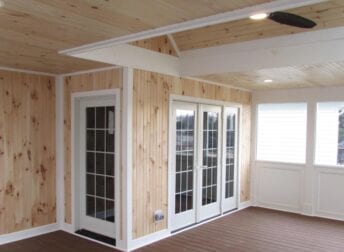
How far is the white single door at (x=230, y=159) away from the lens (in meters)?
5.91

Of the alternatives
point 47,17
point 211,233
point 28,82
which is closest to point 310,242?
point 211,233

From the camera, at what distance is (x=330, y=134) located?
5.83m

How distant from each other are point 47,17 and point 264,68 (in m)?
2.80

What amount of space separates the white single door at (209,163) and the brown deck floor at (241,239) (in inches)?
11.2

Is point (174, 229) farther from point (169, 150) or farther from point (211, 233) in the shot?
point (169, 150)

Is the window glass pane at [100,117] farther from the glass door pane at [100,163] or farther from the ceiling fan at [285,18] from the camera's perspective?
the ceiling fan at [285,18]

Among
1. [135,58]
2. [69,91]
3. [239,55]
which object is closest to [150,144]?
[135,58]

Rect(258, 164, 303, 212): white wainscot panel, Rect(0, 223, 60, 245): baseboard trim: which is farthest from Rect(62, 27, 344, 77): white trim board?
Rect(258, 164, 303, 212): white wainscot panel

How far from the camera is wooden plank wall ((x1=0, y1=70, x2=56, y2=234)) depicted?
4414mm

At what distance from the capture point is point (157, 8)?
2191 mm

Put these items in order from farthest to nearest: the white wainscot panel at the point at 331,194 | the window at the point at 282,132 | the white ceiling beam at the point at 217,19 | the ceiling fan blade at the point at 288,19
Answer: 1. the window at the point at 282,132
2. the white wainscot panel at the point at 331,194
3. the ceiling fan blade at the point at 288,19
4. the white ceiling beam at the point at 217,19

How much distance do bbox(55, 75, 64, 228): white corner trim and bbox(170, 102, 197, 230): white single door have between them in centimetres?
171

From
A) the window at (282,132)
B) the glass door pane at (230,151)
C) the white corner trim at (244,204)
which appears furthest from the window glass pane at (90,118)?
the window at (282,132)

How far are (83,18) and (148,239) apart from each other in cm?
313
